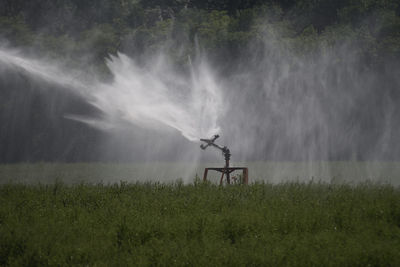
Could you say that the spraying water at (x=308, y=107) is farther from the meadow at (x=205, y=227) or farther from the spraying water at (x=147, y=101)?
the meadow at (x=205, y=227)

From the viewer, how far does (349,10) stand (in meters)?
38.0

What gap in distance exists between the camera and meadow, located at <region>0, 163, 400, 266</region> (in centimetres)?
636

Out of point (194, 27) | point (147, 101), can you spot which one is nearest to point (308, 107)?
point (194, 27)

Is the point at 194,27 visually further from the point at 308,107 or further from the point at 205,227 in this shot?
the point at 205,227

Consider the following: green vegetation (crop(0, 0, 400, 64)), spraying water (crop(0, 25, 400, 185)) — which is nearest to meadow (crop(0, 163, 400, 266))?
spraying water (crop(0, 25, 400, 185))

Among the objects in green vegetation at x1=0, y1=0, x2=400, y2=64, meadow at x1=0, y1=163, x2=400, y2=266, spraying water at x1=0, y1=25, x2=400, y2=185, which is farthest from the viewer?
green vegetation at x1=0, y1=0, x2=400, y2=64

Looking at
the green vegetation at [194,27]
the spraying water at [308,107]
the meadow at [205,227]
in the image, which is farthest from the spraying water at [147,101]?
the green vegetation at [194,27]

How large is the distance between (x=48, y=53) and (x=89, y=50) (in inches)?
153

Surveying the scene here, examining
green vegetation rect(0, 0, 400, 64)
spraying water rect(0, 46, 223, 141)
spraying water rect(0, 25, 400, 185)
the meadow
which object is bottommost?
the meadow

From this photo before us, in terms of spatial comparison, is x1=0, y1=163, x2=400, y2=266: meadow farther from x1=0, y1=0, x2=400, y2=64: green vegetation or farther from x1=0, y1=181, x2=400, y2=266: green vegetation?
x1=0, y1=0, x2=400, y2=64: green vegetation

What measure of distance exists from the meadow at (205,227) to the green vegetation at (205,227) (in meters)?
0.02

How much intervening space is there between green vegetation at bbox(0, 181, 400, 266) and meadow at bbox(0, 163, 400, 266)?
0.02 meters

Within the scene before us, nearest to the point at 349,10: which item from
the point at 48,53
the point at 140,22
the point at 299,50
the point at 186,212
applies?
the point at 299,50

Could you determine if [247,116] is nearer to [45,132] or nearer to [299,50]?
[299,50]
